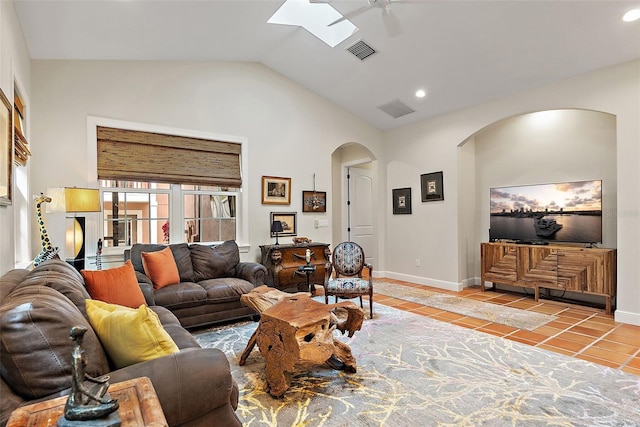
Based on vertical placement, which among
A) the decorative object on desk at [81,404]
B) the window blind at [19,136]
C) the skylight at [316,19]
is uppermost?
the skylight at [316,19]

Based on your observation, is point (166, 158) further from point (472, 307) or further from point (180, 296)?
point (472, 307)

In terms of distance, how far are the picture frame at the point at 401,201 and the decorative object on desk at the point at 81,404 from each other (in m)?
5.56

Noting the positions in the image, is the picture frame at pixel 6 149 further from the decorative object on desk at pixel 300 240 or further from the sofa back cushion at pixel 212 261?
the decorative object on desk at pixel 300 240

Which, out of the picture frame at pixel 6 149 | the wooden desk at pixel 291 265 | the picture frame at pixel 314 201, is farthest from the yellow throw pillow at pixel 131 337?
the picture frame at pixel 314 201

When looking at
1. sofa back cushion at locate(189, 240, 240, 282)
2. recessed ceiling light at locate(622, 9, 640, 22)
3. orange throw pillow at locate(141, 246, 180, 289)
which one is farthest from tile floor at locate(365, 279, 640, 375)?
recessed ceiling light at locate(622, 9, 640, 22)

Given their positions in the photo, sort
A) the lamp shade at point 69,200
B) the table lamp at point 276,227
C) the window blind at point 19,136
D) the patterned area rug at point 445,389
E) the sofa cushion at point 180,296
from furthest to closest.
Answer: the table lamp at point 276,227 → the sofa cushion at point 180,296 → the lamp shade at point 69,200 → the window blind at point 19,136 → the patterned area rug at point 445,389

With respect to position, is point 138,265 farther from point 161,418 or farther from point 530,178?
point 530,178

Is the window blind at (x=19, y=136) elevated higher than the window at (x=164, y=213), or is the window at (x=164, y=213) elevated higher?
the window blind at (x=19, y=136)

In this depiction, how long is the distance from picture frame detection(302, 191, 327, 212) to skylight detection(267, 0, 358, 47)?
88.6 inches

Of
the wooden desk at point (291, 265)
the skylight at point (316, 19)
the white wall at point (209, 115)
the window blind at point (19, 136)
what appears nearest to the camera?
the window blind at point (19, 136)

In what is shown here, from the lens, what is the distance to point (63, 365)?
4.00ft

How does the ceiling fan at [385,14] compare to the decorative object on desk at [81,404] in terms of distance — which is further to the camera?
the ceiling fan at [385,14]

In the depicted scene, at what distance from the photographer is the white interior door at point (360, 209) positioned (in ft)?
24.0

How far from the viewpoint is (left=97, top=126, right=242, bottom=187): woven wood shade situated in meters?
4.02
